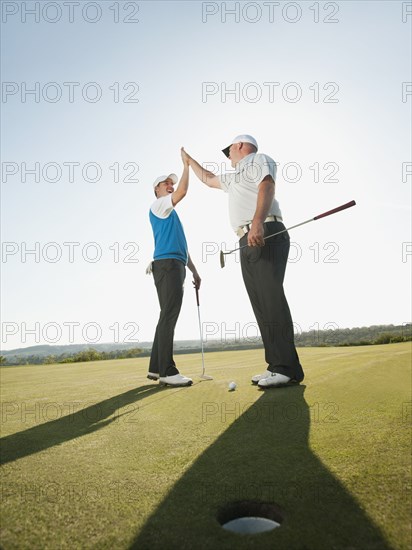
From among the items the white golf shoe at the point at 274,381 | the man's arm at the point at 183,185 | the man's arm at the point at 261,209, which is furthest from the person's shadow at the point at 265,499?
the man's arm at the point at 183,185

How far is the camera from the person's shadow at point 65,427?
86.2 inches

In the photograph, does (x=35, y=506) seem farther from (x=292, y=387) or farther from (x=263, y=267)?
(x=263, y=267)

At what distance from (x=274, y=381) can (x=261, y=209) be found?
1.67 metres

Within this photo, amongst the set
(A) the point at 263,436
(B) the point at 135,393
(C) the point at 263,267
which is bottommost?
(B) the point at 135,393

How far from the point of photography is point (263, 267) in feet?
13.3

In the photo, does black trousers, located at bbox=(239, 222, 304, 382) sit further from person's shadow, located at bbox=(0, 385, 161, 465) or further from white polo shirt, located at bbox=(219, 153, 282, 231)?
person's shadow, located at bbox=(0, 385, 161, 465)

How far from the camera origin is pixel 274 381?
3.74 meters

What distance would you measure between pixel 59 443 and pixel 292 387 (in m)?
2.15

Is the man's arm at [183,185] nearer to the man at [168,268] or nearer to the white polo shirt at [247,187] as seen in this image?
the man at [168,268]

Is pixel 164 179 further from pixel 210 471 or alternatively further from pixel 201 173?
pixel 210 471

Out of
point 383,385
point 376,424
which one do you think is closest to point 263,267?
point 383,385

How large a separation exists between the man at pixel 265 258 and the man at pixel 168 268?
938mm

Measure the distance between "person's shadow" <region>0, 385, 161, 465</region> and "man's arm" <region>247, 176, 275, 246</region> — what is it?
1.88m

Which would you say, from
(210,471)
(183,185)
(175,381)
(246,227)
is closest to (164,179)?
(183,185)
